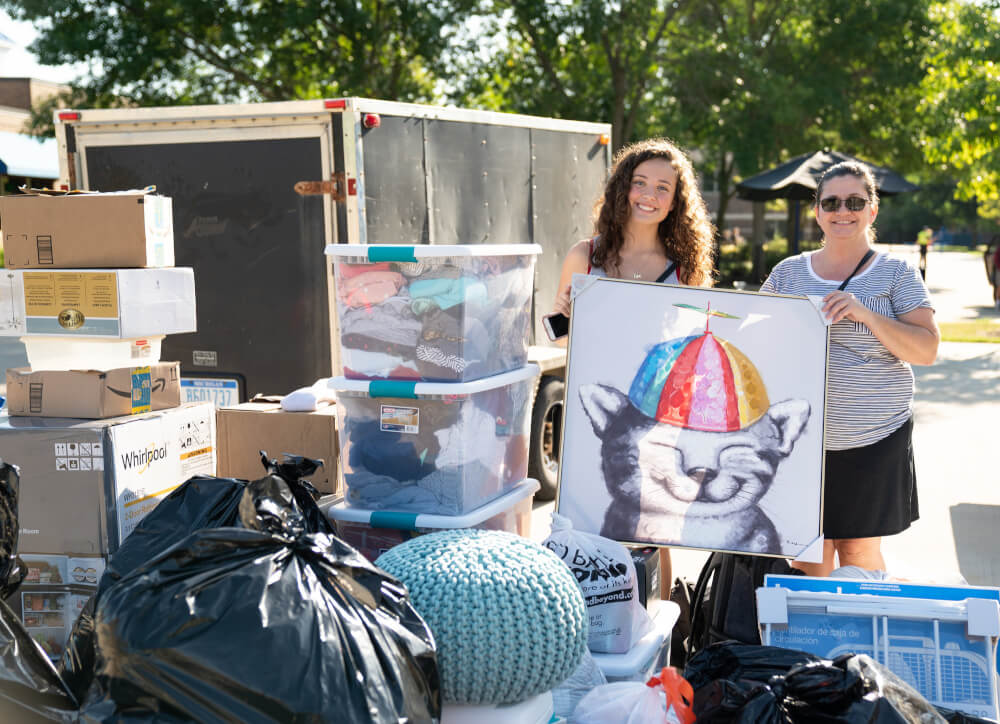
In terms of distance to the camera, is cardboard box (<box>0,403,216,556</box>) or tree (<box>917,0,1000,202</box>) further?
tree (<box>917,0,1000,202</box>)

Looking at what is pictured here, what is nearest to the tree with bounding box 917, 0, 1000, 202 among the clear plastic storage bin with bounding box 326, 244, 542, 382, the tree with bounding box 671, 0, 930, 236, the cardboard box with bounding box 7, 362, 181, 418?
the tree with bounding box 671, 0, 930, 236

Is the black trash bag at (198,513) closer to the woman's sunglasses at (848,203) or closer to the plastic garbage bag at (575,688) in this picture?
the plastic garbage bag at (575,688)

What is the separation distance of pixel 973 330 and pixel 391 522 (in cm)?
1602

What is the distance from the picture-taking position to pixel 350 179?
516cm

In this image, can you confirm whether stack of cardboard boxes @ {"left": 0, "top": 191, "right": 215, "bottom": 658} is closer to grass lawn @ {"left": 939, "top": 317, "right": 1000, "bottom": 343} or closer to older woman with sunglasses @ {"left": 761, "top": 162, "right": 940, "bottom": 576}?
older woman with sunglasses @ {"left": 761, "top": 162, "right": 940, "bottom": 576}

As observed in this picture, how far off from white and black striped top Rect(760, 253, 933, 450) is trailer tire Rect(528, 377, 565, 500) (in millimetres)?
3118

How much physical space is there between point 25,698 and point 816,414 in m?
2.46

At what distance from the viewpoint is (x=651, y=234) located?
386 centimetres

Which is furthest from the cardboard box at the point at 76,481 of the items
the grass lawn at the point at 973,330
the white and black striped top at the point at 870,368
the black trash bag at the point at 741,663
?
the grass lawn at the point at 973,330

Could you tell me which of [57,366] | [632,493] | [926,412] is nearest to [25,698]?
[57,366]

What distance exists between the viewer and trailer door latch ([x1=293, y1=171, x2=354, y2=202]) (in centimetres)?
518

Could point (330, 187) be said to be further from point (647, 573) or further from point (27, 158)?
point (27, 158)

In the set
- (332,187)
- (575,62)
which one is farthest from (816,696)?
(575,62)

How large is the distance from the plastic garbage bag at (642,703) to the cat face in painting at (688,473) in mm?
744
